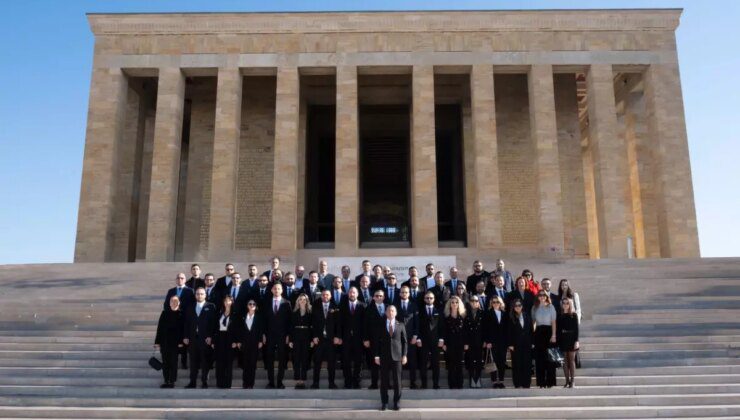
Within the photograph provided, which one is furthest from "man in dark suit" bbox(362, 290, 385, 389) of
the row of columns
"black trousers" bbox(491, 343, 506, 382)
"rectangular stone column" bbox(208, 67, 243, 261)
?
"rectangular stone column" bbox(208, 67, 243, 261)

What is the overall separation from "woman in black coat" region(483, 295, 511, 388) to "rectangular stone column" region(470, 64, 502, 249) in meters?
13.2

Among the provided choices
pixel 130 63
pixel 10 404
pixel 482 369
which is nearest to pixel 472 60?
pixel 130 63

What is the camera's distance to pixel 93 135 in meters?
23.3

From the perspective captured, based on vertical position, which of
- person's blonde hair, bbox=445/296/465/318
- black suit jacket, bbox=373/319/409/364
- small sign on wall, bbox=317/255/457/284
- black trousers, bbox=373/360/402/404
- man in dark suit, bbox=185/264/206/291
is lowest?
black trousers, bbox=373/360/402/404

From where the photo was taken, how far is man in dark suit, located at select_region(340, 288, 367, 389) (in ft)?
29.1

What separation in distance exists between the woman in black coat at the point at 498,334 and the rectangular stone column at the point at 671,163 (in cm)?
1591

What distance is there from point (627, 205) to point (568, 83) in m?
5.80

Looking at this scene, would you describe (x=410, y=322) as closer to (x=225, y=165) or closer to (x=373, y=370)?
(x=373, y=370)

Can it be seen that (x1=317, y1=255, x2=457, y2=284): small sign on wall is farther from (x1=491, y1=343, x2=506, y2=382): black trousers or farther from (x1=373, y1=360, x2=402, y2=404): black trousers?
(x1=373, y1=360, x2=402, y2=404): black trousers

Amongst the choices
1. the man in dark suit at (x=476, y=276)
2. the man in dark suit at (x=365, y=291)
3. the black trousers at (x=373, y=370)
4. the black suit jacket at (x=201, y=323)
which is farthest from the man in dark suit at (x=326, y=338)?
the man in dark suit at (x=476, y=276)

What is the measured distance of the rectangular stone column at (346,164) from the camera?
2227 centimetres

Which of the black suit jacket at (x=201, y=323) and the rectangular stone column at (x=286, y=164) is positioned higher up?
the rectangular stone column at (x=286, y=164)

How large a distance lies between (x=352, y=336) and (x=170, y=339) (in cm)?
266

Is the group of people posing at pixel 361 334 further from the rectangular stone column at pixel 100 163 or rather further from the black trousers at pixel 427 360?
the rectangular stone column at pixel 100 163
